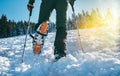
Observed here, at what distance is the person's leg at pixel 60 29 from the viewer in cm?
705

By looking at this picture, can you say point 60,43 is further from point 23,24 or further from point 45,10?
point 23,24

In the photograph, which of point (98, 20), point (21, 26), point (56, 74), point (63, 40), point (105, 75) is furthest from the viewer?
point (98, 20)

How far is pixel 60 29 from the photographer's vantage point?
7297mm

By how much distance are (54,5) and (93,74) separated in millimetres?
3727

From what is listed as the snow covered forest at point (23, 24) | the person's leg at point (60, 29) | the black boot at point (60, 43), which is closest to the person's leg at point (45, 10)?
the person's leg at point (60, 29)

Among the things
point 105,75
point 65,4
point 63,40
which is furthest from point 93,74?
point 65,4

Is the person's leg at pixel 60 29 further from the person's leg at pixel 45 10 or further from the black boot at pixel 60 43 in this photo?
the person's leg at pixel 45 10

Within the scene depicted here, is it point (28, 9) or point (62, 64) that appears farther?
point (28, 9)

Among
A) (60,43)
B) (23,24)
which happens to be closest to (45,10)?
(60,43)

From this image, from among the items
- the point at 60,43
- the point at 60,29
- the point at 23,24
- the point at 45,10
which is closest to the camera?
the point at 60,43

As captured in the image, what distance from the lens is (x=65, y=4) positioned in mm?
7566

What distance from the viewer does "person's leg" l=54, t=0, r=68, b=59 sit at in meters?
7.05

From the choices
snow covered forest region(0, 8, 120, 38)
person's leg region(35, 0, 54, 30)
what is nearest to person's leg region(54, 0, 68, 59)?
person's leg region(35, 0, 54, 30)

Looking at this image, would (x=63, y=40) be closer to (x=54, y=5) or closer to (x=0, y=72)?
(x=54, y=5)
